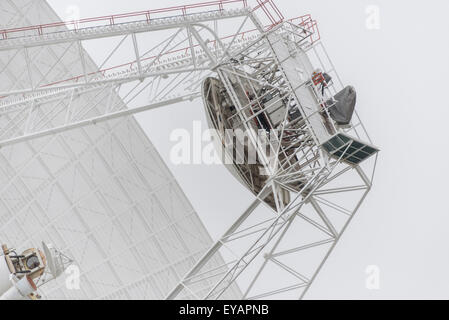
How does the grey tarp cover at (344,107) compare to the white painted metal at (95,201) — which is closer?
the grey tarp cover at (344,107)

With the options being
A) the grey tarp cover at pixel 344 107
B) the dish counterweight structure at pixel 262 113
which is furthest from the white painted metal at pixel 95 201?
the grey tarp cover at pixel 344 107

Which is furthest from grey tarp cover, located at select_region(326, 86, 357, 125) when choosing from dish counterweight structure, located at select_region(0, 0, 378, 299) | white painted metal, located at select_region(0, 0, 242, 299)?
white painted metal, located at select_region(0, 0, 242, 299)

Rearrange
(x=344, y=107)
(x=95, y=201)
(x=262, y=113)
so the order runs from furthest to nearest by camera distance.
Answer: (x=95, y=201), (x=262, y=113), (x=344, y=107)

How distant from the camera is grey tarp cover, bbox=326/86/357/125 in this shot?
29.4m

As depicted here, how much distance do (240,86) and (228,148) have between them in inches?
107

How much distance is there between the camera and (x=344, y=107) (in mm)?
29484

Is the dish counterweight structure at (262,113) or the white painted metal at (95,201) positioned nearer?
the dish counterweight structure at (262,113)

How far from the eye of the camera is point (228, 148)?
30.6m

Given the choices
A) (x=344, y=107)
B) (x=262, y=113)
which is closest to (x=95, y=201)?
(x=262, y=113)

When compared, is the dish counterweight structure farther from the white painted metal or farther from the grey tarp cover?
the white painted metal

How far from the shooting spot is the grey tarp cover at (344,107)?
29.4m

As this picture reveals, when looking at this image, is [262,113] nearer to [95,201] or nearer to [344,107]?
[344,107]

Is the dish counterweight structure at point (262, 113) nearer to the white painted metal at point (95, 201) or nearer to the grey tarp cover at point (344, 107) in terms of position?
the grey tarp cover at point (344, 107)
